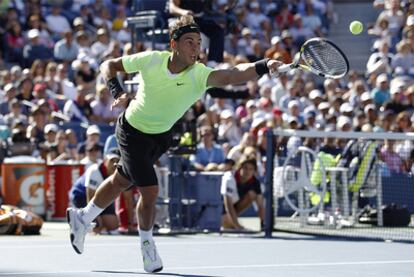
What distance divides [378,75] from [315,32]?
389 cm

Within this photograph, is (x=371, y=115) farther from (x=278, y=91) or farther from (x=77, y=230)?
(x=77, y=230)

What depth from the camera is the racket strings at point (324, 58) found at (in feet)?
30.4

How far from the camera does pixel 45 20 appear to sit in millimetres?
24438

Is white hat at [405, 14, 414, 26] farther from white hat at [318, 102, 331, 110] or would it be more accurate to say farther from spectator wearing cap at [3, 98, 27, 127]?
spectator wearing cap at [3, 98, 27, 127]

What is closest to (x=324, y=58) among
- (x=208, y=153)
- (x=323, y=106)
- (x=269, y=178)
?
(x=269, y=178)

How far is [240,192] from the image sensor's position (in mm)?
16312

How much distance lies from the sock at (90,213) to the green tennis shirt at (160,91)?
0.79 m

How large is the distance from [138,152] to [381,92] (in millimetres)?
12988

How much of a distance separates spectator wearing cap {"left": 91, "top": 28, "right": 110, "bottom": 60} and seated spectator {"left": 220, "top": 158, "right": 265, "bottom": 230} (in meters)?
7.22

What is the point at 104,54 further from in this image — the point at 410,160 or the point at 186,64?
the point at 186,64

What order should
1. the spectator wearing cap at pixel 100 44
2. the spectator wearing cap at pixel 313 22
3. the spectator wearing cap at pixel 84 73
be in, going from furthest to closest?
the spectator wearing cap at pixel 313 22 < the spectator wearing cap at pixel 100 44 < the spectator wearing cap at pixel 84 73

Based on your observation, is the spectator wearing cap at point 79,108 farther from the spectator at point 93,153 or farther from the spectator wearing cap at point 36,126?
the spectator at point 93,153

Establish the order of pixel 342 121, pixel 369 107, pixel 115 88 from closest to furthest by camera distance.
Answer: pixel 115 88 < pixel 342 121 < pixel 369 107

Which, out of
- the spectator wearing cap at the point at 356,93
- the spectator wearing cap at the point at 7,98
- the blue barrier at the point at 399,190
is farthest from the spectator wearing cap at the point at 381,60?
the blue barrier at the point at 399,190
